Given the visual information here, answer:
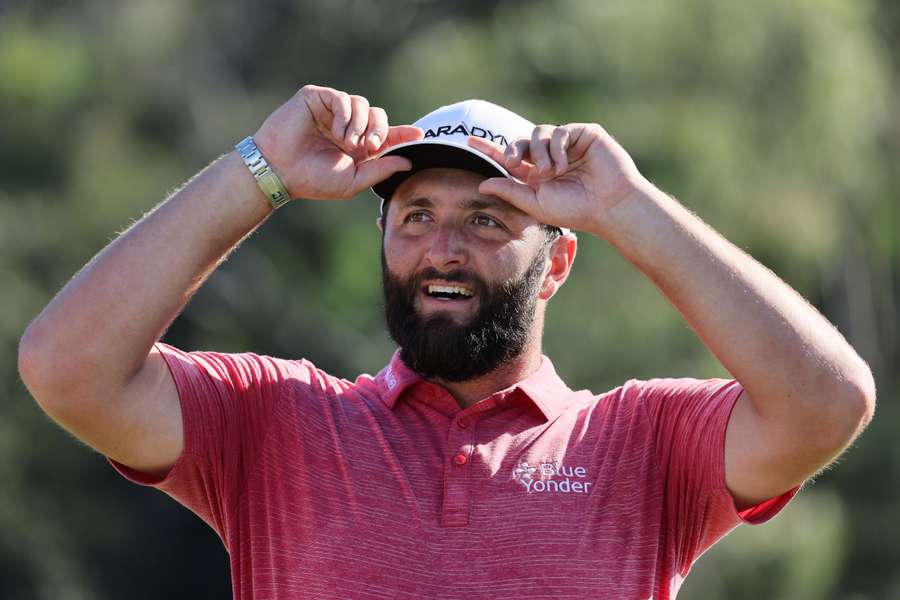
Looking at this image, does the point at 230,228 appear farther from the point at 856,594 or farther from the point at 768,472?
the point at 856,594

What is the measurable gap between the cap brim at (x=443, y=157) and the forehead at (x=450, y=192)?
0.01 m

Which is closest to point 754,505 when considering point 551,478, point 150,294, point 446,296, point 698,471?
point 698,471

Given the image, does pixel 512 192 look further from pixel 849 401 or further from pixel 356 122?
pixel 849 401

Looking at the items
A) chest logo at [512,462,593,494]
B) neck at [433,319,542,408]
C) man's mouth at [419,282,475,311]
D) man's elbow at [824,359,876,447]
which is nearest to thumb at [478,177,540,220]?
man's mouth at [419,282,475,311]

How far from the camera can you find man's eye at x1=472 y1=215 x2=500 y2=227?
11.9 feet

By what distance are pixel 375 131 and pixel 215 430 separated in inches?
27.6

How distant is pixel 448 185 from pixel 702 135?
801cm

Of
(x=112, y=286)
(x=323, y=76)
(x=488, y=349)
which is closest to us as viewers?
(x=112, y=286)

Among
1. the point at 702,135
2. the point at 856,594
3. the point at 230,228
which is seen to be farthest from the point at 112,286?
the point at 856,594

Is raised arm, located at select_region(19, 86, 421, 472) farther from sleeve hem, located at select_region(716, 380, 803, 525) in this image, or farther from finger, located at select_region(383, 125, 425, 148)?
sleeve hem, located at select_region(716, 380, 803, 525)

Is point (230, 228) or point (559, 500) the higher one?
point (230, 228)

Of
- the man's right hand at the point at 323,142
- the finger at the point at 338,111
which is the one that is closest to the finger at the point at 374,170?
the man's right hand at the point at 323,142

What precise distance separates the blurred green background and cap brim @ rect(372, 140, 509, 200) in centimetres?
664

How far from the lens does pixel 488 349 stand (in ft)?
11.8
